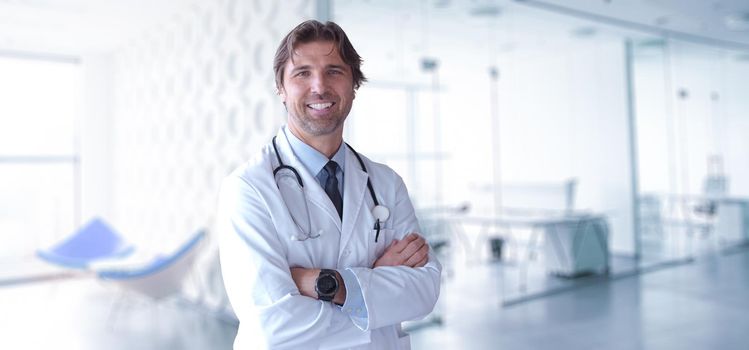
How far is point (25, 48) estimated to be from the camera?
7.08 metres

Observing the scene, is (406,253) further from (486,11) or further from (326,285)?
(486,11)

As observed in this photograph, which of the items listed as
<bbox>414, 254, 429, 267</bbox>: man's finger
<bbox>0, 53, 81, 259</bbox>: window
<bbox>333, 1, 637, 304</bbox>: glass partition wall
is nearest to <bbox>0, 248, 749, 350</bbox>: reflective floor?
<bbox>333, 1, 637, 304</bbox>: glass partition wall

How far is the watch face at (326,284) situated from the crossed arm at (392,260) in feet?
0.06

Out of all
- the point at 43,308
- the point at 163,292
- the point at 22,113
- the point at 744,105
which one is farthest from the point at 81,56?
the point at 744,105

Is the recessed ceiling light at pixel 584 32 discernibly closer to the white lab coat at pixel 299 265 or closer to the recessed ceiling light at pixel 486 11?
the recessed ceiling light at pixel 486 11

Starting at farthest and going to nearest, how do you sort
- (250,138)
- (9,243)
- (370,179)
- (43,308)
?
(9,243), (43,308), (250,138), (370,179)

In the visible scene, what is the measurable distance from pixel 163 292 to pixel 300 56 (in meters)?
3.86

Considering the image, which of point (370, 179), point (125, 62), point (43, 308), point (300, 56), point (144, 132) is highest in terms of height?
point (125, 62)

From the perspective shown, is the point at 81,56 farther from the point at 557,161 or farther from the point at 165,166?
the point at 557,161

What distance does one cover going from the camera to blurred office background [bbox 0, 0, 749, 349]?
4.43 metres

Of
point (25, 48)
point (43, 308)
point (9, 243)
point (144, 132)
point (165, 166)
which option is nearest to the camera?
point (43, 308)

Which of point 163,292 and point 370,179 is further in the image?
point 163,292

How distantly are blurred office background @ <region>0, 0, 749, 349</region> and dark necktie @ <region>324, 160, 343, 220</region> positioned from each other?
105 inches

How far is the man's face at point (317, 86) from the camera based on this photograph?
4.45ft
